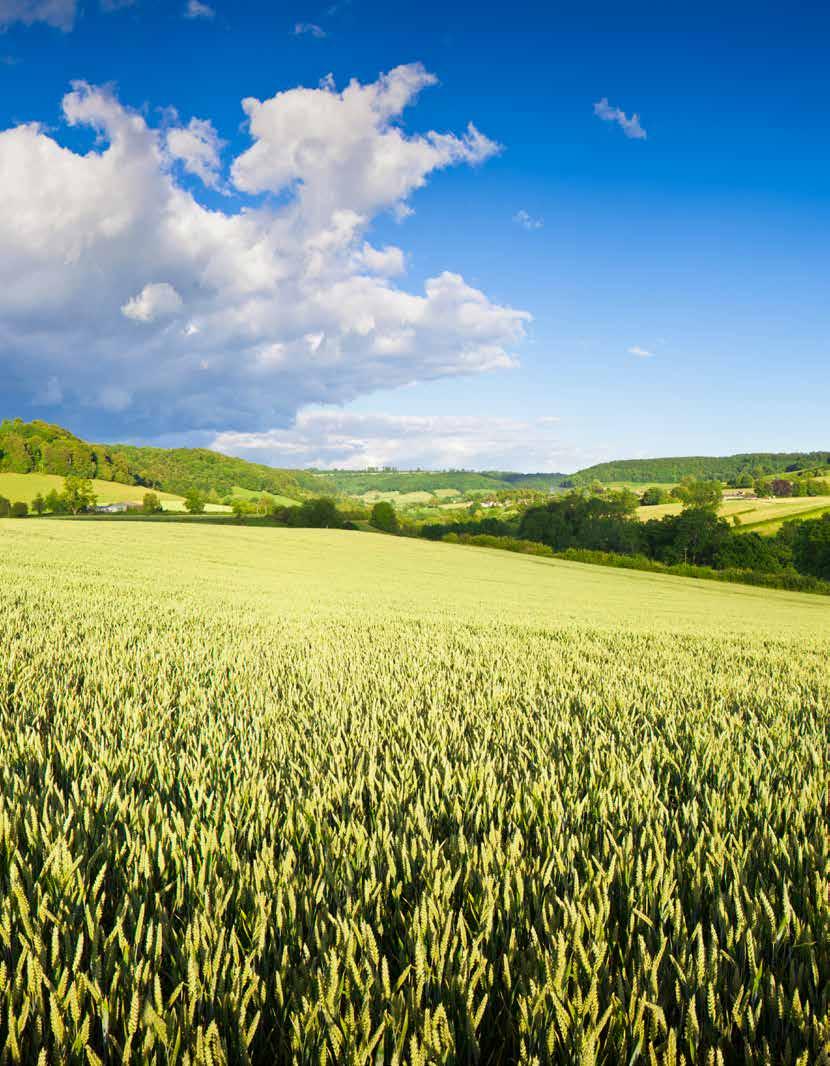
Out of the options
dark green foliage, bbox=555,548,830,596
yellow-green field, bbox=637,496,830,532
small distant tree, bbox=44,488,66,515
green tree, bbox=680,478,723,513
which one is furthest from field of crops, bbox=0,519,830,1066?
small distant tree, bbox=44,488,66,515

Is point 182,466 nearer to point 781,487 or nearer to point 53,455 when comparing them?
point 53,455

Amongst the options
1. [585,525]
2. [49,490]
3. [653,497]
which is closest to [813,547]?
[585,525]

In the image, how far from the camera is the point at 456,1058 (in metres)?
1.04

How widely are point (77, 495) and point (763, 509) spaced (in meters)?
114

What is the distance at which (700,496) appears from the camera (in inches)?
3986

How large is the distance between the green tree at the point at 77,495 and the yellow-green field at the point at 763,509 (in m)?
89.0

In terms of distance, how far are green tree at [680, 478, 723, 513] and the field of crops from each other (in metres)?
90.0

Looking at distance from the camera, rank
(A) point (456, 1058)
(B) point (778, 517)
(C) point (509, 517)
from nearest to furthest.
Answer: (A) point (456, 1058), (B) point (778, 517), (C) point (509, 517)

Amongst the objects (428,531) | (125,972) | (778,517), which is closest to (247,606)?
(125,972)

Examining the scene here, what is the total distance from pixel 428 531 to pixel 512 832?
8340 cm

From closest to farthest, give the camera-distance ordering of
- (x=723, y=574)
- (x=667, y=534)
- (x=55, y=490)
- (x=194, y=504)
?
1. (x=723, y=574)
2. (x=667, y=534)
3. (x=55, y=490)
4. (x=194, y=504)

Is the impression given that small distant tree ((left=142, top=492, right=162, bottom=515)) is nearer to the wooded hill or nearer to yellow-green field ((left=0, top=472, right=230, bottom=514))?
yellow-green field ((left=0, top=472, right=230, bottom=514))

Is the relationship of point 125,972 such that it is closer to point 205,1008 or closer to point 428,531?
point 205,1008

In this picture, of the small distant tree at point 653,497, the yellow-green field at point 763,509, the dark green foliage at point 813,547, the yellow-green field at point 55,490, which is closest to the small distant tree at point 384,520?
the yellow-green field at point 55,490
